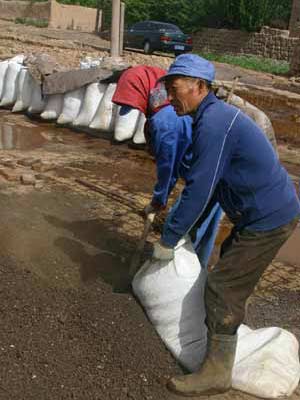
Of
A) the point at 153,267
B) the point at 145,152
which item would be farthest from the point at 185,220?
the point at 145,152

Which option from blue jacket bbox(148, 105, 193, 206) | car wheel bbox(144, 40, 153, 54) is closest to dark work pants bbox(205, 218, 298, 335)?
blue jacket bbox(148, 105, 193, 206)

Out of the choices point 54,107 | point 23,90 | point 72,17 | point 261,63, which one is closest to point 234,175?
point 54,107

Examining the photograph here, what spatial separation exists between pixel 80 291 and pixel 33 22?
118ft

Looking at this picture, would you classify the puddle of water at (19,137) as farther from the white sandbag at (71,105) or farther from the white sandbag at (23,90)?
the white sandbag at (23,90)

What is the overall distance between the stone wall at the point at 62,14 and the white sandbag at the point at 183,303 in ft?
118

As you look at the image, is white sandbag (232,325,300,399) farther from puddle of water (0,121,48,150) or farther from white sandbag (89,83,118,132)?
white sandbag (89,83,118,132)

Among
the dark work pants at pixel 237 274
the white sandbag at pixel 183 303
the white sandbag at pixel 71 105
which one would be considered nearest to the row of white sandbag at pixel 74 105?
the white sandbag at pixel 71 105

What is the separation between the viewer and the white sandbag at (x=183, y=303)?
280 cm

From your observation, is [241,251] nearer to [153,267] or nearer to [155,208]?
[153,267]

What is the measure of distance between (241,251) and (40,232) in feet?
7.62

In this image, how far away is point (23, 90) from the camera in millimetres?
9094

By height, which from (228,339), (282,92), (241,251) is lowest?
(282,92)

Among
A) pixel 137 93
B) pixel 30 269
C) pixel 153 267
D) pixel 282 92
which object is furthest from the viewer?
pixel 282 92

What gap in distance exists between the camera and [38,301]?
10.8 feet
